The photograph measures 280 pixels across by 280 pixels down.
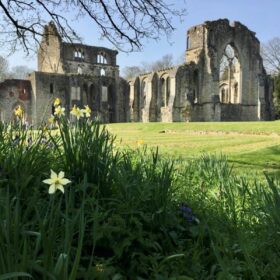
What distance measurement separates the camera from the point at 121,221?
2541mm

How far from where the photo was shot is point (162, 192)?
3025mm

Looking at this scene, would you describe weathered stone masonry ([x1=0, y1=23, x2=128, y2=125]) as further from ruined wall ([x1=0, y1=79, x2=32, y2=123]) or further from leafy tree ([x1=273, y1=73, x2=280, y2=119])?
leafy tree ([x1=273, y1=73, x2=280, y2=119])

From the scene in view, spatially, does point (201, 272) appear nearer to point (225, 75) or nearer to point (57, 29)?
point (57, 29)

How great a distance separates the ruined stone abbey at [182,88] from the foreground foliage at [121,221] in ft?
115

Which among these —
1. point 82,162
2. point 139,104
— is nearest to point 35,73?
point 139,104

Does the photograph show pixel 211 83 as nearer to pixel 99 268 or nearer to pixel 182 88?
pixel 182 88

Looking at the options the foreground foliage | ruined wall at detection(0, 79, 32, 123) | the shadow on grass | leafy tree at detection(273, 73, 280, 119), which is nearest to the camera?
the foreground foliage

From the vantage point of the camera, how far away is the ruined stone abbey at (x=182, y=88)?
39.5 meters

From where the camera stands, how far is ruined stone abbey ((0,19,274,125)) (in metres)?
39.5

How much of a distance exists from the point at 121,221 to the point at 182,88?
3777cm

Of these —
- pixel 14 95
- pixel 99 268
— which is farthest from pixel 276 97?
pixel 99 268

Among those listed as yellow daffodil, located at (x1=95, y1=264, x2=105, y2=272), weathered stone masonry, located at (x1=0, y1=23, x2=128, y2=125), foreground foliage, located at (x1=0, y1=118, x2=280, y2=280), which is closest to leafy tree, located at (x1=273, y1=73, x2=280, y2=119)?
weathered stone masonry, located at (x1=0, y1=23, x2=128, y2=125)

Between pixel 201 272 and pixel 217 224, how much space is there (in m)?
0.73

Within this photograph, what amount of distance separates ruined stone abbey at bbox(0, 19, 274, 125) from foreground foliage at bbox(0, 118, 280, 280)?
3495 centimetres
